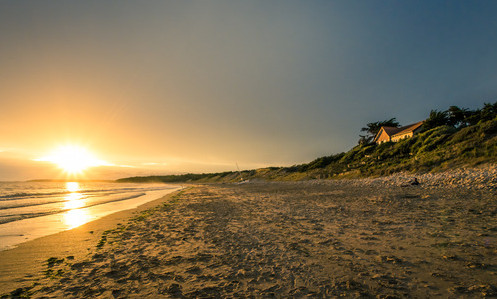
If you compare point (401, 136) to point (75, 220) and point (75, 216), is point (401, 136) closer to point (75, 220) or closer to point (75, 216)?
point (75, 216)

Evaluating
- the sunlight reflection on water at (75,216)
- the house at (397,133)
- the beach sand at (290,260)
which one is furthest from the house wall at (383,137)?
the sunlight reflection on water at (75,216)

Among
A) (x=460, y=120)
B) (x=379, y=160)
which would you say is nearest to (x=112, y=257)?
(x=379, y=160)

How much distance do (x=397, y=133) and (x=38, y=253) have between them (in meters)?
67.9

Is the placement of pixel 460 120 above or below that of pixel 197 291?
above

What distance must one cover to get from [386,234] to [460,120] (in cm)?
6667

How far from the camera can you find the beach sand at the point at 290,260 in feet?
12.6

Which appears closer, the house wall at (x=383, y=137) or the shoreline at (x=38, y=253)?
the shoreline at (x=38, y=253)

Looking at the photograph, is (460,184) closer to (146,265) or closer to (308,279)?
(308,279)

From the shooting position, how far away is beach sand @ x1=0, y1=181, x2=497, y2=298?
3.84m

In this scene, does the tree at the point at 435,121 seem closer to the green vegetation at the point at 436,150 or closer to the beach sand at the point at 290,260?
the green vegetation at the point at 436,150

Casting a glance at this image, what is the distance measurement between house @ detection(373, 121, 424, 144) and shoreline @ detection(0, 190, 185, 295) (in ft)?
200

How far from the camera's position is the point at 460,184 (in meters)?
14.9

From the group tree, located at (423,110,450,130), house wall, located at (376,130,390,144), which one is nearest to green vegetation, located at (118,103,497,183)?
tree, located at (423,110,450,130)

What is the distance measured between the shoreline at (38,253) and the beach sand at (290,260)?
0.23 ft
